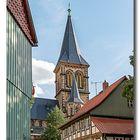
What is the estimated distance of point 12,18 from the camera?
18.8 feet

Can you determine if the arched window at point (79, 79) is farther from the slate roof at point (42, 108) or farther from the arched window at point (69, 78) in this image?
the slate roof at point (42, 108)

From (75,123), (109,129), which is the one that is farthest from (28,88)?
(75,123)

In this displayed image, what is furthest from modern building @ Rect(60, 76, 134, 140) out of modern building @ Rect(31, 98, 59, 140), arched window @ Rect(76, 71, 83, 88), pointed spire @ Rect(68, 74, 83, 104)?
arched window @ Rect(76, 71, 83, 88)

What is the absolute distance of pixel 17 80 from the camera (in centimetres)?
604

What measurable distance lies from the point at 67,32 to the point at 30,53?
40.7 meters

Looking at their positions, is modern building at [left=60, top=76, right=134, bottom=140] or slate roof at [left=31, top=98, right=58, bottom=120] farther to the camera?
slate roof at [left=31, top=98, right=58, bottom=120]

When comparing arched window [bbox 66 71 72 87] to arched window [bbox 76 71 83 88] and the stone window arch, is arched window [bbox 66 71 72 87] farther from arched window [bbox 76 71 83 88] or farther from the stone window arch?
arched window [bbox 76 71 83 88]

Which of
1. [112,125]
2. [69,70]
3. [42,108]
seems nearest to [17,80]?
[112,125]

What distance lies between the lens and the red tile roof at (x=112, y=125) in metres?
14.3

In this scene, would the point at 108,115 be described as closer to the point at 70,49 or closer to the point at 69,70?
the point at 69,70

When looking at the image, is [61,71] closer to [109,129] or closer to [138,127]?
[109,129]

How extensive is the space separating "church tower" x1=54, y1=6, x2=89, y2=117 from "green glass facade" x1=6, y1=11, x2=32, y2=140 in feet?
123

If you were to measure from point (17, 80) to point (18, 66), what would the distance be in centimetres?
35

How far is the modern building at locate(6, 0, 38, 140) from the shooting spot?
16.9 ft
